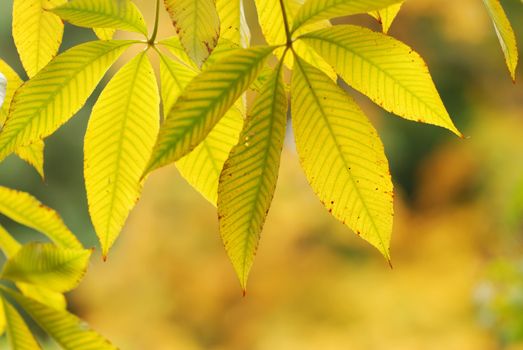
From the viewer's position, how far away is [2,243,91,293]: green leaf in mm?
511

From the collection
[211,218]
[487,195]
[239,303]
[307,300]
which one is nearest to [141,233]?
[211,218]

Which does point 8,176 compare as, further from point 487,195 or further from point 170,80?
point 170,80

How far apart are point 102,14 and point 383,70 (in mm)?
154

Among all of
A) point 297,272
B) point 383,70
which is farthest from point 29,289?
point 297,272

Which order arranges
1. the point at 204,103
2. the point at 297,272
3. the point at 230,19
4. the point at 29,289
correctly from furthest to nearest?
the point at 297,272
the point at 29,289
the point at 230,19
the point at 204,103

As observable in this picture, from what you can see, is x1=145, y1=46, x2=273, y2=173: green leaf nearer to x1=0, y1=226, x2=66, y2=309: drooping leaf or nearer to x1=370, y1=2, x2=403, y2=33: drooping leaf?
x1=370, y1=2, x2=403, y2=33: drooping leaf

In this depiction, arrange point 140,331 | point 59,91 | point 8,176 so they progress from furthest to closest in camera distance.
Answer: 1. point 8,176
2. point 140,331
3. point 59,91

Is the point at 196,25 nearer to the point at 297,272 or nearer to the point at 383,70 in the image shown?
the point at 383,70

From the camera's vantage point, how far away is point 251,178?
1.24 feet

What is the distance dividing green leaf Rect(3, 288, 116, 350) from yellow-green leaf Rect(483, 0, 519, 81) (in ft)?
0.95

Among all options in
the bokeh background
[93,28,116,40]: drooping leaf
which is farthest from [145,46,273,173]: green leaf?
the bokeh background

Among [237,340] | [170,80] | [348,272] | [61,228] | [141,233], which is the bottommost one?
[237,340]

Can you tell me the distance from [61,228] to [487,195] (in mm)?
4653

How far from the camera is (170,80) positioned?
442 mm
